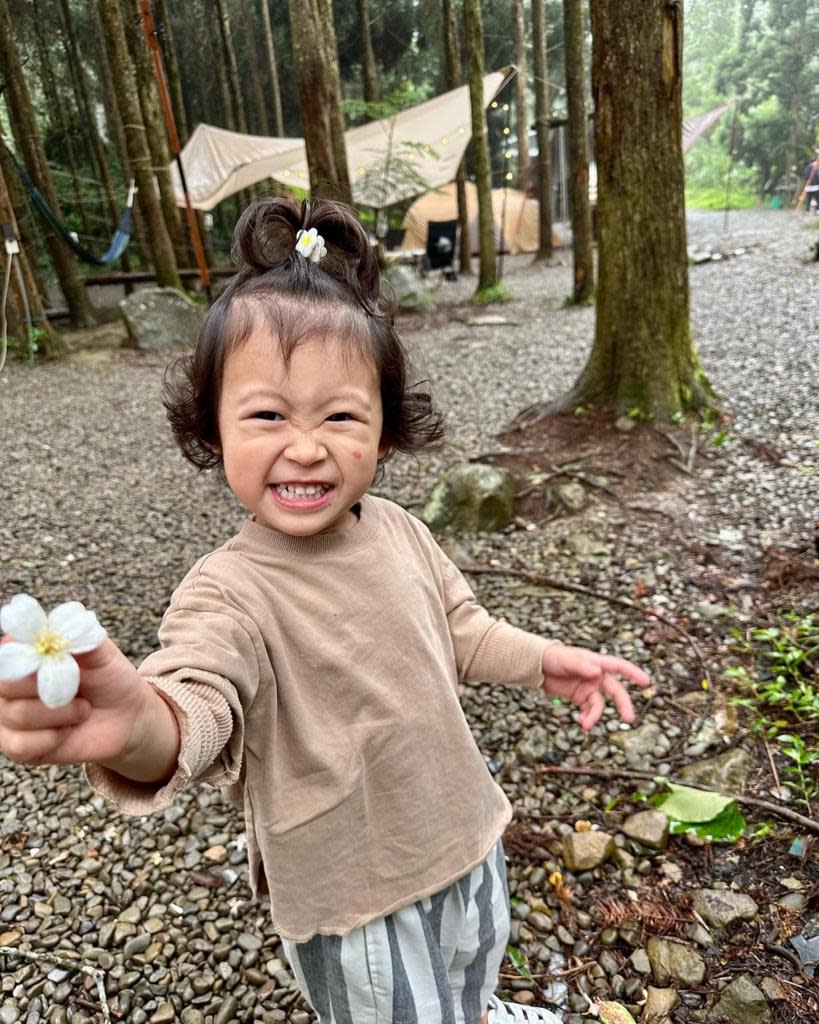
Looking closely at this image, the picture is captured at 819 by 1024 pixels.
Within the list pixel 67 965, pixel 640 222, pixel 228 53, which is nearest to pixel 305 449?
pixel 67 965

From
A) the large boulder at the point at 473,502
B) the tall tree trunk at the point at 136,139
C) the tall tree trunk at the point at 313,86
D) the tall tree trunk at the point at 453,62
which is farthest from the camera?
the tall tree trunk at the point at 453,62

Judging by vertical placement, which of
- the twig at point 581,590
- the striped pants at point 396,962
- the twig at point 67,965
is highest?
the striped pants at point 396,962

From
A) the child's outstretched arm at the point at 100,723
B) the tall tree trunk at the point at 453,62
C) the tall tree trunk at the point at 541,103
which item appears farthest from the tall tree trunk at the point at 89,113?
the child's outstretched arm at the point at 100,723

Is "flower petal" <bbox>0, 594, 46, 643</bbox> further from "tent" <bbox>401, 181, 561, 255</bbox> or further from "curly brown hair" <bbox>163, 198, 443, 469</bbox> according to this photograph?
"tent" <bbox>401, 181, 561, 255</bbox>

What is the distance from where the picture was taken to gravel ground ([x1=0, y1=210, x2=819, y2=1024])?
164 centimetres

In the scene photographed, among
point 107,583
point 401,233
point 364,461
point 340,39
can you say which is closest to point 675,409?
point 107,583

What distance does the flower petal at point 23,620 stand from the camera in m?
0.56

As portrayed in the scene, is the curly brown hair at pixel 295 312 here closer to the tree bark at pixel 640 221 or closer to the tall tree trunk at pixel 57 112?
the tree bark at pixel 640 221

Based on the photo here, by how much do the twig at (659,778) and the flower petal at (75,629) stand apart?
5.90 feet

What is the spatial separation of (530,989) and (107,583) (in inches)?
103

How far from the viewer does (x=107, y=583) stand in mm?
3404

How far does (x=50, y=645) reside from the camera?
586 millimetres

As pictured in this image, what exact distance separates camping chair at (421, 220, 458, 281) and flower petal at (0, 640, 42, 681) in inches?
565

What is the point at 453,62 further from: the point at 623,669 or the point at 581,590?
the point at 623,669
